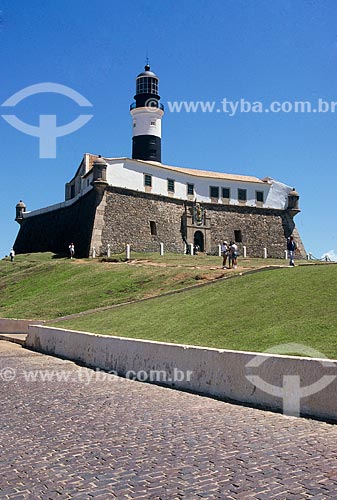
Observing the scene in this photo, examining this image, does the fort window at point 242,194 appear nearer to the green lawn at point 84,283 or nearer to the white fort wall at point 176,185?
the white fort wall at point 176,185

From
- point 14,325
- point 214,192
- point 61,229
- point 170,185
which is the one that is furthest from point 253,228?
point 14,325

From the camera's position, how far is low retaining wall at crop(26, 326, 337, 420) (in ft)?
25.4

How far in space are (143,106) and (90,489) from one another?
52.2 m

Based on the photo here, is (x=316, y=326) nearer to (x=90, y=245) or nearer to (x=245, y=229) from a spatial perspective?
(x=90, y=245)

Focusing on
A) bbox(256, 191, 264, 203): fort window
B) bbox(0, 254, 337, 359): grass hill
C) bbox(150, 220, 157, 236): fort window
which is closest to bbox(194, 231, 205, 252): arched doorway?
bbox(150, 220, 157, 236): fort window

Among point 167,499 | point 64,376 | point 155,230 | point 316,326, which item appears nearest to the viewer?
point 167,499

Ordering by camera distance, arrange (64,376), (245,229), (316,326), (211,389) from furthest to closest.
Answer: (245,229) → (64,376) → (316,326) → (211,389)

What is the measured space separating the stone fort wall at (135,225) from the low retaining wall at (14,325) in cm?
1913

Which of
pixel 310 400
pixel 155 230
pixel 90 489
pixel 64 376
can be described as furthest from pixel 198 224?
pixel 90 489

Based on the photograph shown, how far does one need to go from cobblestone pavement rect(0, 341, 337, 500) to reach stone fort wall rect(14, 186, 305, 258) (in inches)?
1382

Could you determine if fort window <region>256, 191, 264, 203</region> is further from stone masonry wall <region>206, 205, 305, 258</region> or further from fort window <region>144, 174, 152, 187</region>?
fort window <region>144, 174, 152, 187</region>

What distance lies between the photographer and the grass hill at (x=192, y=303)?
451 inches

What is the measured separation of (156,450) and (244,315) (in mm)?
7948

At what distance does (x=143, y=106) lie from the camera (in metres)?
54.4
